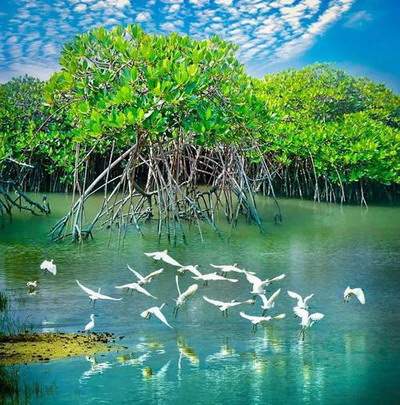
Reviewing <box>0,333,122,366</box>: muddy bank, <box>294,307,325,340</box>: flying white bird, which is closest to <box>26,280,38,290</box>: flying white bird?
<box>0,333,122,366</box>: muddy bank

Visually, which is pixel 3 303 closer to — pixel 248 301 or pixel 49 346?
pixel 49 346

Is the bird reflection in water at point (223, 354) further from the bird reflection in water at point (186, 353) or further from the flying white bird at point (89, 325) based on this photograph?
the flying white bird at point (89, 325)

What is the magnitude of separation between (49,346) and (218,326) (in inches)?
39.9

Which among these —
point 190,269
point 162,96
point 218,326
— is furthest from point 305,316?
point 162,96

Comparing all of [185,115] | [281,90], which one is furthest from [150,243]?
[281,90]

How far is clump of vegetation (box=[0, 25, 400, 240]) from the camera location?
304 inches

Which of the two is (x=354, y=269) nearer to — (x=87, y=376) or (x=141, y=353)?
(x=141, y=353)

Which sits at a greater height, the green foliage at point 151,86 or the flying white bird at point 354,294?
the green foliage at point 151,86

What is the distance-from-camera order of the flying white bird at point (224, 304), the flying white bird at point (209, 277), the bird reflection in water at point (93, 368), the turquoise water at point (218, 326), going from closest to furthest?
the turquoise water at point (218, 326)
the bird reflection in water at point (93, 368)
the flying white bird at point (224, 304)
the flying white bird at point (209, 277)

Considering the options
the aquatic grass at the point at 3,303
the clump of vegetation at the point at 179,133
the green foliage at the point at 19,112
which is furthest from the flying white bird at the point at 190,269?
the green foliage at the point at 19,112

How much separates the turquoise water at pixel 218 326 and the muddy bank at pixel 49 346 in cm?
11

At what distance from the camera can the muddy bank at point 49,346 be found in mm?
4008

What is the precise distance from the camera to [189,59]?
8375 mm

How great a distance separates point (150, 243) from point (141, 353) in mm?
3804
